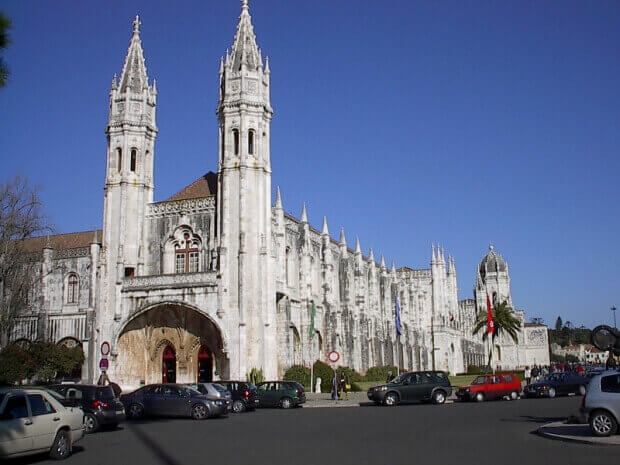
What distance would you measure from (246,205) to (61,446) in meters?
26.7

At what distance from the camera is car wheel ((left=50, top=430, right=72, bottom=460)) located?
45.6 ft

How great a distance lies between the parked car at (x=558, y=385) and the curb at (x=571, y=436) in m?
15.1

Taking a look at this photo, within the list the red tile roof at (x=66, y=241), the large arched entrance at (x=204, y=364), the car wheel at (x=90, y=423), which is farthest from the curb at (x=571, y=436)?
the red tile roof at (x=66, y=241)

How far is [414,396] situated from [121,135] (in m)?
25.1

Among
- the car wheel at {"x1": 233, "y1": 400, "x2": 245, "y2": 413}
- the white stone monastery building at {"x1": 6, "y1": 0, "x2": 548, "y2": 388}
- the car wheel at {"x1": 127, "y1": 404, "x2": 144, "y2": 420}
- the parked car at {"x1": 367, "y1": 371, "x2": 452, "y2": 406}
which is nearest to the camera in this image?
the car wheel at {"x1": 127, "y1": 404, "x2": 144, "y2": 420}

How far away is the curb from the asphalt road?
0.28 m

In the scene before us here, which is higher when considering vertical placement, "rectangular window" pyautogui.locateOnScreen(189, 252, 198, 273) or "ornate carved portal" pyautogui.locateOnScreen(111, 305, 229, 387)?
"rectangular window" pyautogui.locateOnScreen(189, 252, 198, 273)

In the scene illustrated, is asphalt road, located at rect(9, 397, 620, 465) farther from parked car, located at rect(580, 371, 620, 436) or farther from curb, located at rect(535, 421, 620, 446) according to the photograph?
parked car, located at rect(580, 371, 620, 436)

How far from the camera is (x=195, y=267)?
42.2 metres

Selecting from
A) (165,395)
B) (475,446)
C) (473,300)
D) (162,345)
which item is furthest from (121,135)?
(473,300)

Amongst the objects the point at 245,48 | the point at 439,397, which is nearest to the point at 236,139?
the point at 245,48

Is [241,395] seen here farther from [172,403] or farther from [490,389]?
[490,389]

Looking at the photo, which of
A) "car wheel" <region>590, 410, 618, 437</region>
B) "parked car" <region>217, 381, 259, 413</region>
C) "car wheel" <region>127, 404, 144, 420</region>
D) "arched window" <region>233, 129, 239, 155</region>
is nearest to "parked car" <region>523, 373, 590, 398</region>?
"parked car" <region>217, 381, 259, 413</region>

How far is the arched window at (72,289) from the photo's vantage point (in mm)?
44719
